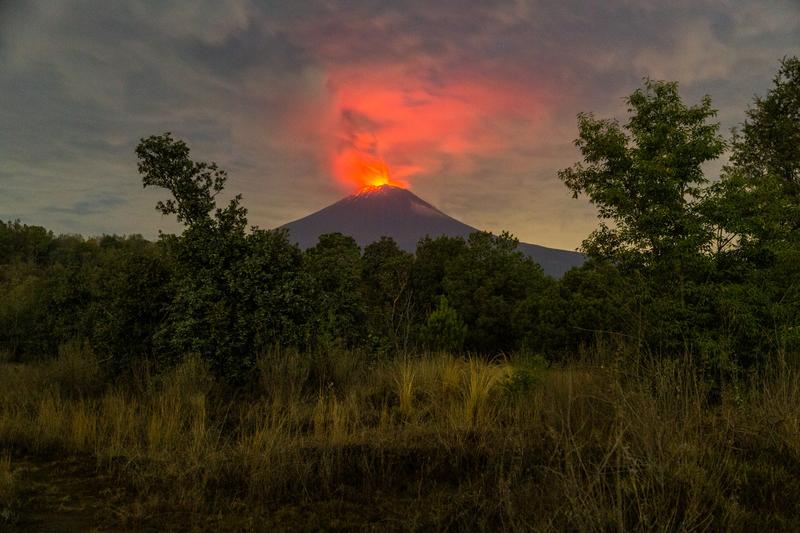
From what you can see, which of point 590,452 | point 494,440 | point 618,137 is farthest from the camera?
point 618,137

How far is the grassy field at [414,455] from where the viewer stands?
12.5 feet

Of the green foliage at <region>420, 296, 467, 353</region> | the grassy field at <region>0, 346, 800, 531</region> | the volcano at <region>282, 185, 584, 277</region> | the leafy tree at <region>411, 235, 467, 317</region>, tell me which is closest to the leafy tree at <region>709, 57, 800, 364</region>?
the grassy field at <region>0, 346, 800, 531</region>

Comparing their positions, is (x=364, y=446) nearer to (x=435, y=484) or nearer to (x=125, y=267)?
(x=435, y=484)

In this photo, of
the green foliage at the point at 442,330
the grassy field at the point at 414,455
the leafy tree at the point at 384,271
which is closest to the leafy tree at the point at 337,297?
the grassy field at the point at 414,455

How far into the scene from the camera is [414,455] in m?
5.36

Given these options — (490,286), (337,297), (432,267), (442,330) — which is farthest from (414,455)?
(432,267)

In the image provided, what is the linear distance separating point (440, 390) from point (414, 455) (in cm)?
210

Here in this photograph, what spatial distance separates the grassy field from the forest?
31mm

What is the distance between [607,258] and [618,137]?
2.81 m

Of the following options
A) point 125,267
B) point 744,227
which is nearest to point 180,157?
point 125,267

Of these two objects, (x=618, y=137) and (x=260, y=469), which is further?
(x=618, y=137)

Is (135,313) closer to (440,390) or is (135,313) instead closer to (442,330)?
(440,390)

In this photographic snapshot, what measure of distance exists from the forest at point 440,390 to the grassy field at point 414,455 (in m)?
0.03

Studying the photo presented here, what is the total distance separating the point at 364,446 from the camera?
5.37 meters
